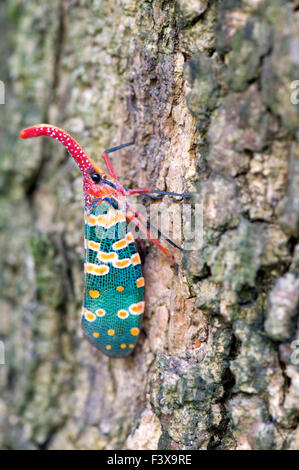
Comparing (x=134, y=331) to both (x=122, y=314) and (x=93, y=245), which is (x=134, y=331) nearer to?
(x=122, y=314)

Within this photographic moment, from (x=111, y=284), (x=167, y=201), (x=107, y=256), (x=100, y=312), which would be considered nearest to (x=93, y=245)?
(x=107, y=256)

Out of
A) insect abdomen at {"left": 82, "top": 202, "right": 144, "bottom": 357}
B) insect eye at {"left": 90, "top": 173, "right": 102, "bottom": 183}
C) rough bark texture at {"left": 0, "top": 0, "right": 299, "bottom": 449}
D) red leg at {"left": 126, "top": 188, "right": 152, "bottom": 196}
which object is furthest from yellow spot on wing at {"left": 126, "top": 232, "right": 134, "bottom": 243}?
insect eye at {"left": 90, "top": 173, "right": 102, "bottom": 183}

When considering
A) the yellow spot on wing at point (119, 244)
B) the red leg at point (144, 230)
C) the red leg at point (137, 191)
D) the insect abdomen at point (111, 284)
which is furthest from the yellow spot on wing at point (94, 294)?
the red leg at point (137, 191)

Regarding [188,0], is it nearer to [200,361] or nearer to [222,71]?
A: [222,71]

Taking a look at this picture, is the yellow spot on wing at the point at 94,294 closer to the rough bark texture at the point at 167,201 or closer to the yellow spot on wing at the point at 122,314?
the yellow spot on wing at the point at 122,314
